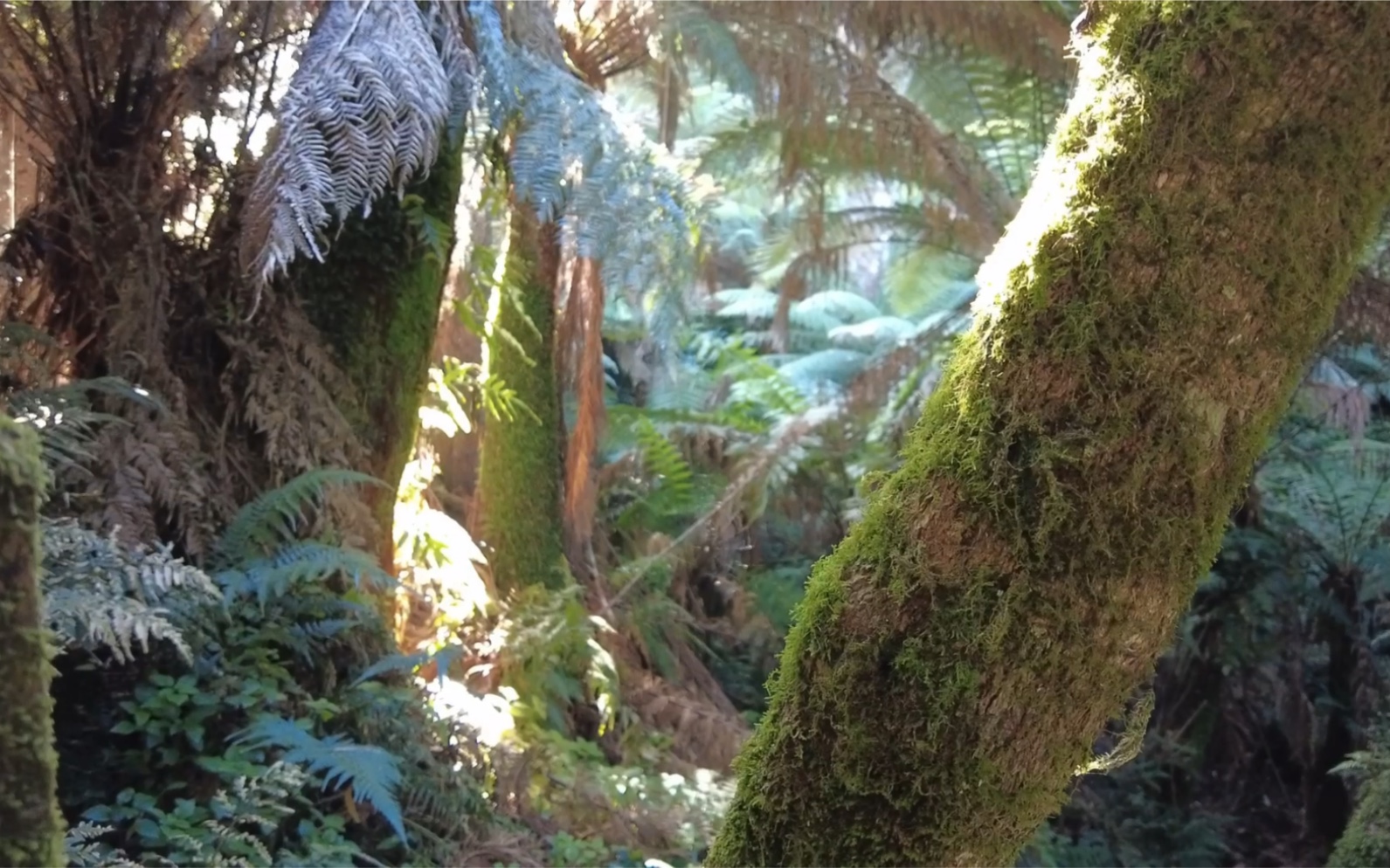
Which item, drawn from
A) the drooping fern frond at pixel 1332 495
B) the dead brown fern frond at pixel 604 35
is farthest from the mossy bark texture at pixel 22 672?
the drooping fern frond at pixel 1332 495

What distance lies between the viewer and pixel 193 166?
332 centimetres

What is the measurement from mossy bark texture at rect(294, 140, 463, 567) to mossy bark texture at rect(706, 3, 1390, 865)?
226cm

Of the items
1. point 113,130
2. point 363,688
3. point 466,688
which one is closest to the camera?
point 363,688

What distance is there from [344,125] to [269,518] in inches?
42.6

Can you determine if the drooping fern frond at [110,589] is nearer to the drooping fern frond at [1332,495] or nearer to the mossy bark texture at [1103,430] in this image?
the mossy bark texture at [1103,430]

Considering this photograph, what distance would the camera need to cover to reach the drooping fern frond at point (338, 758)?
8.05 ft

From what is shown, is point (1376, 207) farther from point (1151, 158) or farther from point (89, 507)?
point (89, 507)

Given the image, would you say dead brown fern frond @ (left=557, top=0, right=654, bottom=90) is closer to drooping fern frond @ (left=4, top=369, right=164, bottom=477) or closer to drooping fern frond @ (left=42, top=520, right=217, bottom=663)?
drooping fern frond @ (left=4, top=369, right=164, bottom=477)

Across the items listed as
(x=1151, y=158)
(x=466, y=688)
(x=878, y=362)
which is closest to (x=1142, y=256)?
(x=1151, y=158)

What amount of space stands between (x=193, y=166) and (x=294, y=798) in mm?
1887

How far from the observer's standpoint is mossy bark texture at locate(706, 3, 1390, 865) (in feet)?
5.07

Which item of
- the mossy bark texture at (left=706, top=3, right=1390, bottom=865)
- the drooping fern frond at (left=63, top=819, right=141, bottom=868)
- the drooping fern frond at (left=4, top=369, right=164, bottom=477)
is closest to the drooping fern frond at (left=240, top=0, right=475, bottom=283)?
the drooping fern frond at (left=4, top=369, right=164, bottom=477)

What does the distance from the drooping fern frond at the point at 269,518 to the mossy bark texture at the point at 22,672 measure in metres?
1.74

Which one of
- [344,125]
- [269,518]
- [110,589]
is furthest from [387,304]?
[110,589]
